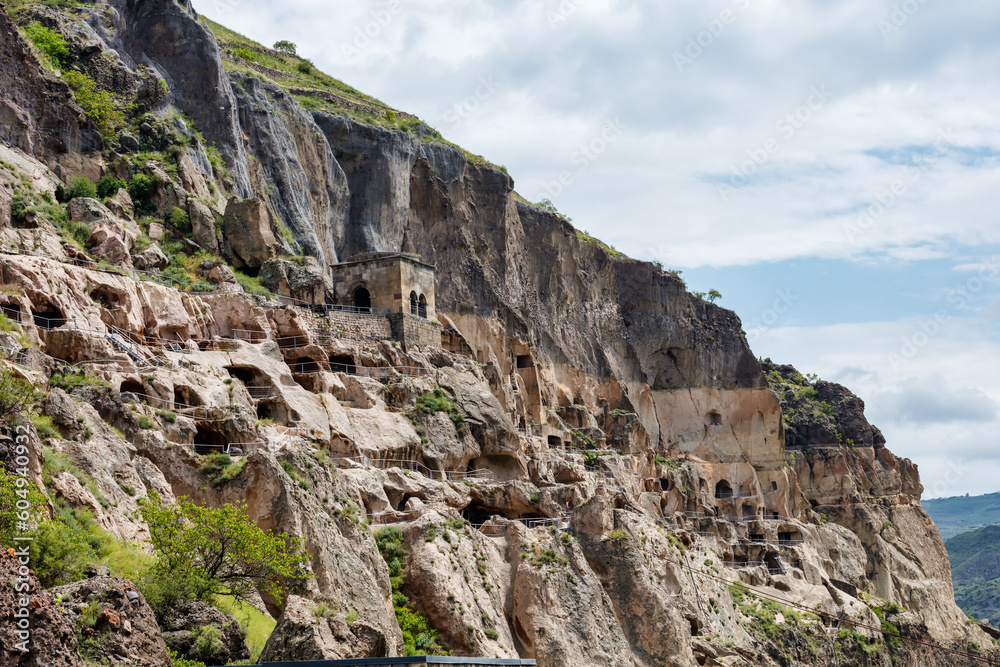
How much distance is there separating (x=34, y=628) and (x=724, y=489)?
7080 centimetres

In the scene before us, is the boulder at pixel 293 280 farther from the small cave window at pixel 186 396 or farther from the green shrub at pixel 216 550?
the green shrub at pixel 216 550

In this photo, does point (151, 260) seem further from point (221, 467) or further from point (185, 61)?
point (185, 61)

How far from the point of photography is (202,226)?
4881 cm

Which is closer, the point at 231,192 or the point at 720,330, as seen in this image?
the point at 231,192

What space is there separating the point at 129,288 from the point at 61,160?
38.7 ft

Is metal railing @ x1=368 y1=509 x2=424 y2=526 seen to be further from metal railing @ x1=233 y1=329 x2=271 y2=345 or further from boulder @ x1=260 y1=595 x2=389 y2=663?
boulder @ x1=260 y1=595 x2=389 y2=663

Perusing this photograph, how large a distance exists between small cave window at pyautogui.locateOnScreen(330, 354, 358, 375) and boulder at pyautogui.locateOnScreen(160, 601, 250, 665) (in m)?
26.3

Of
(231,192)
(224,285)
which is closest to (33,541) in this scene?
(224,285)

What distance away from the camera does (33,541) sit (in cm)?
1662

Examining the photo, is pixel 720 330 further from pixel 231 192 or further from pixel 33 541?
pixel 33 541

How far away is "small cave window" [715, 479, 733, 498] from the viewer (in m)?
78.9

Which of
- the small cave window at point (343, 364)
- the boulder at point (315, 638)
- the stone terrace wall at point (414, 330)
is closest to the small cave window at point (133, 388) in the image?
the boulder at point (315, 638)

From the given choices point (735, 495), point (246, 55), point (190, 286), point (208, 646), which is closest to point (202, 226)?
point (190, 286)

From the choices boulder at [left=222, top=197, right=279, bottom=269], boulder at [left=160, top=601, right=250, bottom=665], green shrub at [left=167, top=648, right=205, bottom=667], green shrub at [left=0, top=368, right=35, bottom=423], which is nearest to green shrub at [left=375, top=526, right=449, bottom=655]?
boulder at [left=160, top=601, right=250, bottom=665]
